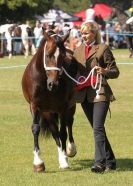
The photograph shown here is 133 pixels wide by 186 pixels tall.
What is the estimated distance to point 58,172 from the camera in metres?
9.24

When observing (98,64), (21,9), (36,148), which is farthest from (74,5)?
(98,64)

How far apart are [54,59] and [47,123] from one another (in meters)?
1.61

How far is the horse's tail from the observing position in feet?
32.4

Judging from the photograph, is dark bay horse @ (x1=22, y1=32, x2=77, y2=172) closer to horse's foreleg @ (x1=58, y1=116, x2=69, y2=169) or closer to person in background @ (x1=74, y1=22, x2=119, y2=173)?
horse's foreleg @ (x1=58, y1=116, x2=69, y2=169)

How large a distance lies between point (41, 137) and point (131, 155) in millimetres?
1473

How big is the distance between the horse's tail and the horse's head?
1.07 meters

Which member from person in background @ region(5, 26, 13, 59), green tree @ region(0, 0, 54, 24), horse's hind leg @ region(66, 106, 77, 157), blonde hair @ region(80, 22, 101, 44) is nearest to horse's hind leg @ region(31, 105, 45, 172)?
horse's hind leg @ region(66, 106, 77, 157)

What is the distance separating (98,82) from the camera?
902 cm

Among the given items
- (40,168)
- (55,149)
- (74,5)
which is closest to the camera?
(40,168)

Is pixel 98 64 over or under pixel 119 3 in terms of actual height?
over

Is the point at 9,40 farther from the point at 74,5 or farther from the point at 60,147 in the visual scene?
the point at 74,5

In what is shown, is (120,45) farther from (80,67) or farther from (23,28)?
(80,67)

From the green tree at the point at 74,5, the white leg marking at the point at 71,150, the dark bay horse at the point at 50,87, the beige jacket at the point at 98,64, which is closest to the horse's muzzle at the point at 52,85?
the dark bay horse at the point at 50,87

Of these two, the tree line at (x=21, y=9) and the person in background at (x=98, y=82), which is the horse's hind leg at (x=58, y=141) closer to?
the person in background at (x=98, y=82)
